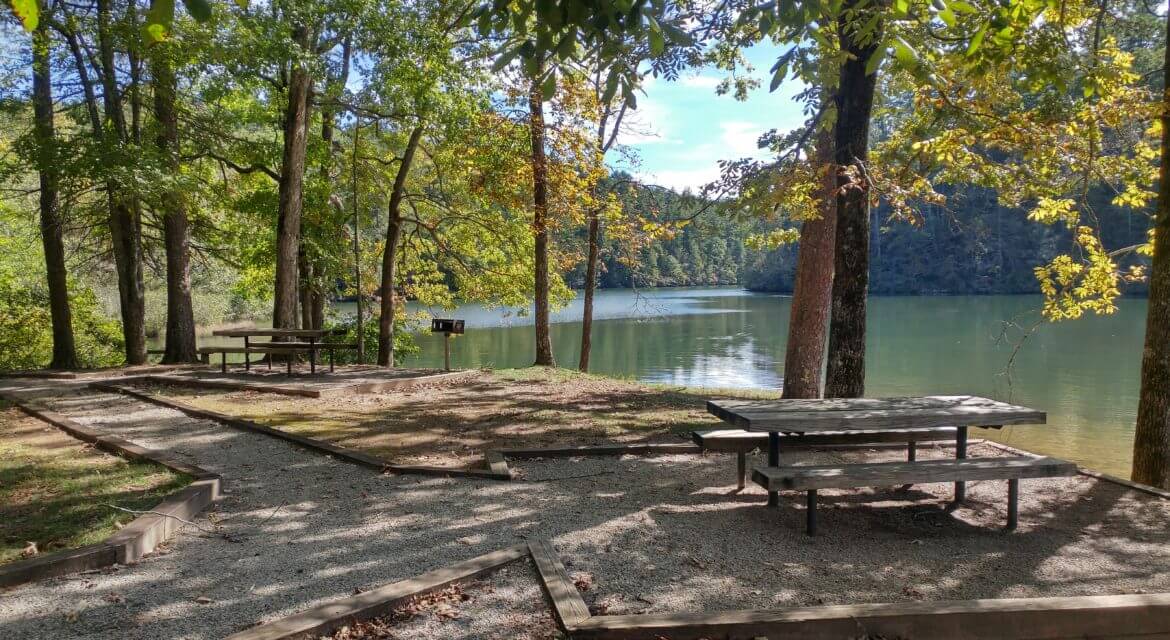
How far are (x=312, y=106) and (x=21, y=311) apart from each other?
27.2 ft

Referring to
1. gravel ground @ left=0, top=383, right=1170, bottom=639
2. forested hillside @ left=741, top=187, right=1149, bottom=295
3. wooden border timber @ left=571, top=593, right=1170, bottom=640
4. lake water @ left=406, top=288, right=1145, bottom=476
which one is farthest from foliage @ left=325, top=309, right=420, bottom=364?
forested hillside @ left=741, top=187, right=1149, bottom=295

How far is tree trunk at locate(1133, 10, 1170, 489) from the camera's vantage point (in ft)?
18.2

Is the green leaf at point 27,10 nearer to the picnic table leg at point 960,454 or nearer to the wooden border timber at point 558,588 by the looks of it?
the wooden border timber at point 558,588

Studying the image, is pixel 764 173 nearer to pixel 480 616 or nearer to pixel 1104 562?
pixel 1104 562

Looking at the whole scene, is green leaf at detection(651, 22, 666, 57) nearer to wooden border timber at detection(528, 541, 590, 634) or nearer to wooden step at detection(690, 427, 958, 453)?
wooden border timber at detection(528, 541, 590, 634)

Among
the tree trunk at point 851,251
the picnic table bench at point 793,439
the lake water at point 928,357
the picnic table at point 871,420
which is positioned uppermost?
the tree trunk at point 851,251

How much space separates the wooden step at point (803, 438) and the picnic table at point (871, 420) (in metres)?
0.30

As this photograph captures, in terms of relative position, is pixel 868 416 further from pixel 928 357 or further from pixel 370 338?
pixel 928 357

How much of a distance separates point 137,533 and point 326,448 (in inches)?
89.8

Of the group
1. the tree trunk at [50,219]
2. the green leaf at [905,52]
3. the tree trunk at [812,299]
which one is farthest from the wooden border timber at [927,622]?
the tree trunk at [50,219]

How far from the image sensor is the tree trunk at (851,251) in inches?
249

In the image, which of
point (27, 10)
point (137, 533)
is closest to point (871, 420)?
point (137, 533)

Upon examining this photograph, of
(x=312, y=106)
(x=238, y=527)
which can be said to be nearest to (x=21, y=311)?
(x=312, y=106)

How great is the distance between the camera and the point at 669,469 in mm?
5348
